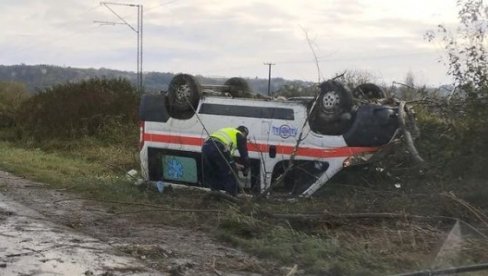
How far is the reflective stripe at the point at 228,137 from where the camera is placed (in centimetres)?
955

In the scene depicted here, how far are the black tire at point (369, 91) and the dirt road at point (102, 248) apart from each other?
411 cm

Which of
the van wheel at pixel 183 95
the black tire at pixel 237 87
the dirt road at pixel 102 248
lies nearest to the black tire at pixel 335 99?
the black tire at pixel 237 87

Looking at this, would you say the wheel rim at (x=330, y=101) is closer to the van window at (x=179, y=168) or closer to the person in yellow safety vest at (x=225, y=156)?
the person in yellow safety vest at (x=225, y=156)

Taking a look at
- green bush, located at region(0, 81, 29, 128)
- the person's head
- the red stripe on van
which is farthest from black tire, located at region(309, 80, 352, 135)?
green bush, located at region(0, 81, 29, 128)

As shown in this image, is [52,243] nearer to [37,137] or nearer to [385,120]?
[385,120]

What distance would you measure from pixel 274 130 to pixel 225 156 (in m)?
0.86

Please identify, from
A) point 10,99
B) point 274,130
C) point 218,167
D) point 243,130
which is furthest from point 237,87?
point 10,99

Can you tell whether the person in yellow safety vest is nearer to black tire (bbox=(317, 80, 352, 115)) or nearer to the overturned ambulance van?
the overturned ambulance van

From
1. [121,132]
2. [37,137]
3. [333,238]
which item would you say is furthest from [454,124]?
[37,137]

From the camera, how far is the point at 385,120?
360 inches

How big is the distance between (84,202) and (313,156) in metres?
3.75

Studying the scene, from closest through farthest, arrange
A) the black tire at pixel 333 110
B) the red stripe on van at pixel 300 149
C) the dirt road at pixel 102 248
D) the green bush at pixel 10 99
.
Answer: 1. the dirt road at pixel 102 248
2. the red stripe on van at pixel 300 149
3. the black tire at pixel 333 110
4. the green bush at pixel 10 99

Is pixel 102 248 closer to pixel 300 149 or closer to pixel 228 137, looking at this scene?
pixel 228 137

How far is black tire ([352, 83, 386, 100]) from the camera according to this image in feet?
34.8
